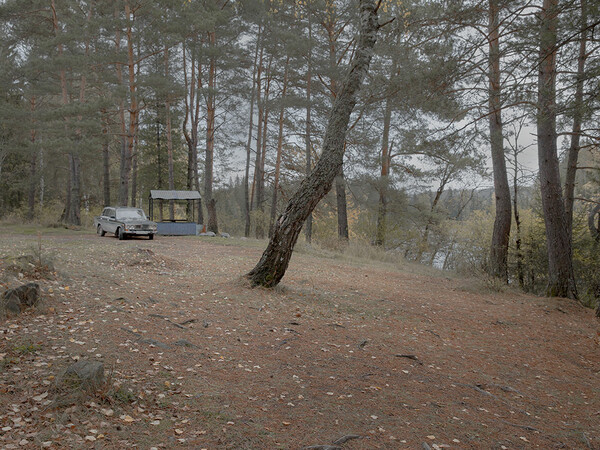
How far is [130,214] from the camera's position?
16.2m

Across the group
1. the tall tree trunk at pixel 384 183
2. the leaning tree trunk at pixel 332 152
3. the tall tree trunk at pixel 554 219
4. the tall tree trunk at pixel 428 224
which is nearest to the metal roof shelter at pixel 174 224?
the tall tree trunk at pixel 384 183

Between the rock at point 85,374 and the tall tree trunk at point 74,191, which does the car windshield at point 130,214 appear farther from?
the rock at point 85,374

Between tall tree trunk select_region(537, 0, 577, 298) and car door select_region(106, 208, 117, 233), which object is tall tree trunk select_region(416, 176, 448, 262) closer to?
tall tree trunk select_region(537, 0, 577, 298)

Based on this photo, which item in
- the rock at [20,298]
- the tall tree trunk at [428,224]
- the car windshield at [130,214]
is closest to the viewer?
the rock at [20,298]

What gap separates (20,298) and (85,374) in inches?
83.3

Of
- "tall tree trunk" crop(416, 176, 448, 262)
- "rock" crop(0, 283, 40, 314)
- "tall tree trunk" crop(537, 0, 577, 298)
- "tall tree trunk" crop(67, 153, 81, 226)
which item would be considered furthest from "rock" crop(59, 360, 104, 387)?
"tall tree trunk" crop(67, 153, 81, 226)

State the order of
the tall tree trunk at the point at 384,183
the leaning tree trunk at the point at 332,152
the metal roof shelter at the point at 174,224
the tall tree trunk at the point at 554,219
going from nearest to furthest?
the leaning tree trunk at the point at 332,152
the tall tree trunk at the point at 554,219
the tall tree trunk at the point at 384,183
the metal roof shelter at the point at 174,224

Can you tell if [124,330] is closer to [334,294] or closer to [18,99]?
[334,294]

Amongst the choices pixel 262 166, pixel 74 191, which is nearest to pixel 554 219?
pixel 262 166

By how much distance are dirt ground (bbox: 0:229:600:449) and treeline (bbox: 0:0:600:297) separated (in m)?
3.85

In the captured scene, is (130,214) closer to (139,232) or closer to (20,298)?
(139,232)

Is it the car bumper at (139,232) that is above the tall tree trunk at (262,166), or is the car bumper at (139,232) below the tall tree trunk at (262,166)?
below

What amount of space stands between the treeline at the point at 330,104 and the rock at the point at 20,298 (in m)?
7.37

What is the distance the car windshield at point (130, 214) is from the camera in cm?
1595
